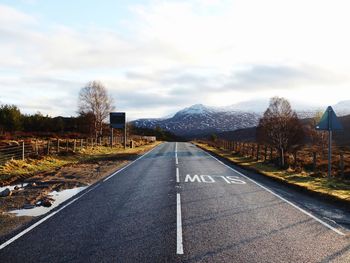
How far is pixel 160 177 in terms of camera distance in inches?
782

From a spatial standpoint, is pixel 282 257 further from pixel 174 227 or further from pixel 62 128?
pixel 62 128

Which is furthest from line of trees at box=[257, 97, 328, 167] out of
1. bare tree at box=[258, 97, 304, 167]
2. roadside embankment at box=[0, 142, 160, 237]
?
roadside embankment at box=[0, 142, 160, 237]

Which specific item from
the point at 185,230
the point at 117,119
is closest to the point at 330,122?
the point at 185,230

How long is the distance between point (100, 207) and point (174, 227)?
10.7ft

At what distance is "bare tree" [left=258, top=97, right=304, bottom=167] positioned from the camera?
55562 millimetres

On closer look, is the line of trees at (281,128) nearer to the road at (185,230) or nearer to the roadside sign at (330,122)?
the roadside sign at (330,122)

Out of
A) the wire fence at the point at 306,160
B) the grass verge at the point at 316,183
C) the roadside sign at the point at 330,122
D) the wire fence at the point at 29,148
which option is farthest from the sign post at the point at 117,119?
the roadside sign at the point at 330,122

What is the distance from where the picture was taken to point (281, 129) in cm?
5603

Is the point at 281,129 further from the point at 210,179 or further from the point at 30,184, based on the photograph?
the point at 30,184

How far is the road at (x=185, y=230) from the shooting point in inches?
280

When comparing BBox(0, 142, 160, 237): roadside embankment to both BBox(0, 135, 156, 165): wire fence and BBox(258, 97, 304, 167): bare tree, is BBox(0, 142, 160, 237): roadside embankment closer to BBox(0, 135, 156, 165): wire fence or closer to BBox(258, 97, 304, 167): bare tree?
BBox(0, 135, 156, 165): wire fence

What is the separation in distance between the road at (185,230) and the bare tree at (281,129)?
4194cm

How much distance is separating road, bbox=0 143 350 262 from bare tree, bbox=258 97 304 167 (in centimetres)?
4194

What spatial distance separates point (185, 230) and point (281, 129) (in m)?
49.4
